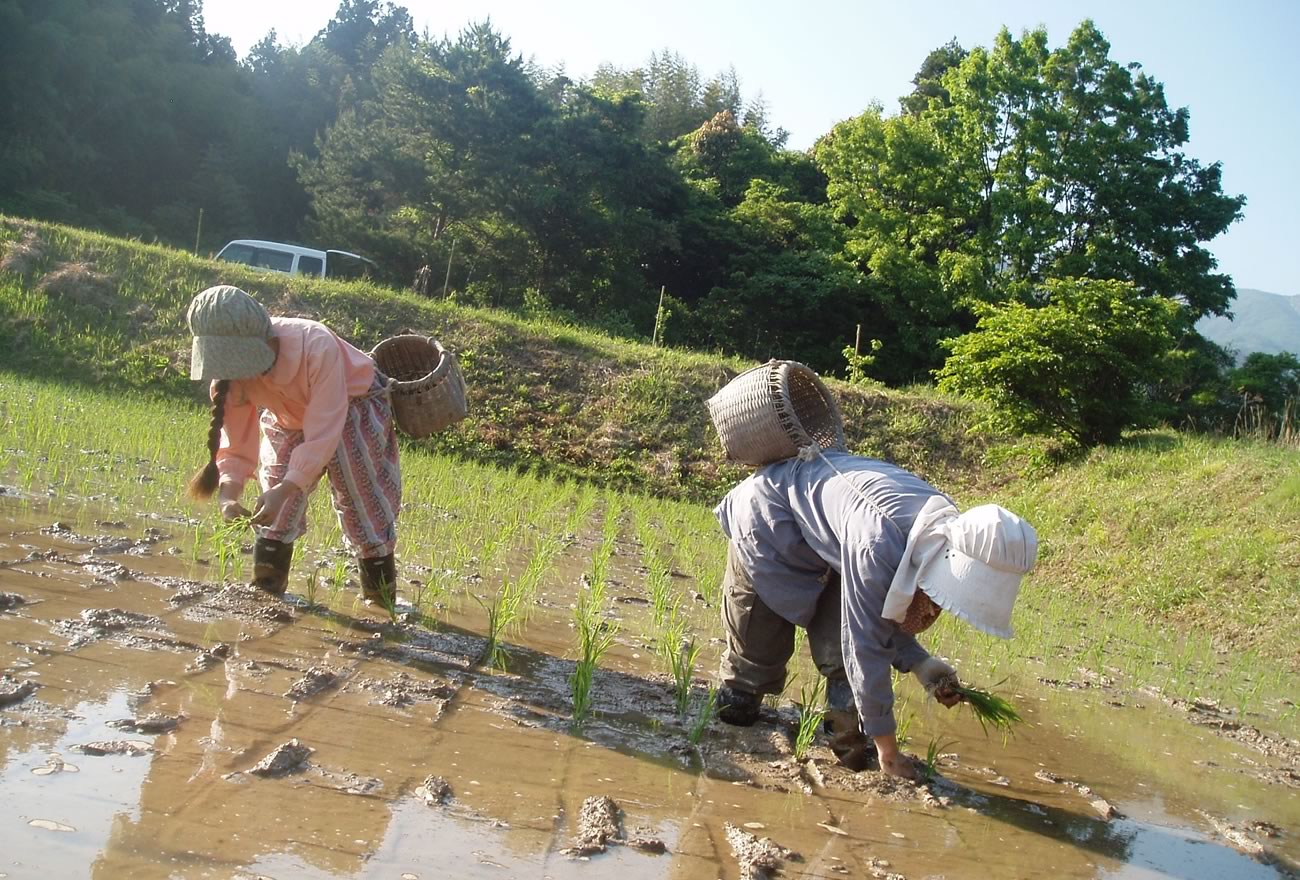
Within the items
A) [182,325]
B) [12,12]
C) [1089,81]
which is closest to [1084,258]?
[1089,81]

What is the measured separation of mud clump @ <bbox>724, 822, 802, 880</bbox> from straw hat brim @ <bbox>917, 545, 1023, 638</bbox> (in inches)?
24.5

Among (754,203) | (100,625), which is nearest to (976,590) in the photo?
(100,625)

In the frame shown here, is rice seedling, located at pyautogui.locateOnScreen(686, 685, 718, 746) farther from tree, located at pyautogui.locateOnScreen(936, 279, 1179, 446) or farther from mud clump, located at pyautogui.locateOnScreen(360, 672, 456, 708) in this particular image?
tree, located at pyautogui.locateOnScreen(936, 279, 1179, 446)

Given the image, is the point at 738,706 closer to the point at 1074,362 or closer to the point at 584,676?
the point at 584,676

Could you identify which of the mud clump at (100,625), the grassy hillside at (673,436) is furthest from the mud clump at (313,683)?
the grassy hillside at (673,436)

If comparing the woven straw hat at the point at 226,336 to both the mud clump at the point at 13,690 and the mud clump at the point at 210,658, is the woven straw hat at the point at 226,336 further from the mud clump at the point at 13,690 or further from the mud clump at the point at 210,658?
the mud clump at the point at 13,690

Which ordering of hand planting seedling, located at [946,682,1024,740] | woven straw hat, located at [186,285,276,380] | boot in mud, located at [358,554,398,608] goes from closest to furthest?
hand planting seedling, located at [946,682,1024,740] → woven straw hat, located at [186,285,276,380] → boot in mud, located at [358,554,398,608]

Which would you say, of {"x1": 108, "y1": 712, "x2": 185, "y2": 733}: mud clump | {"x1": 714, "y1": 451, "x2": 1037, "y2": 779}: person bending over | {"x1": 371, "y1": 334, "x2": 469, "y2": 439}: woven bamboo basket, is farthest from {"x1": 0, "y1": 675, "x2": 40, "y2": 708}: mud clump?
{"x1": 714, "y1": 451, "x2": 1037, "y2": 779}: person bending over

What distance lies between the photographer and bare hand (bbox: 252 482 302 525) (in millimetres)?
3488

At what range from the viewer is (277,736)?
8.15ft

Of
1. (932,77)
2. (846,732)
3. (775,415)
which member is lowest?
(846,732)

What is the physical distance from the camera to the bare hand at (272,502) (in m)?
3.49

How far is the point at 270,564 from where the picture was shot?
3.82 meters

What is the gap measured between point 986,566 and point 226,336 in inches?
90.7
